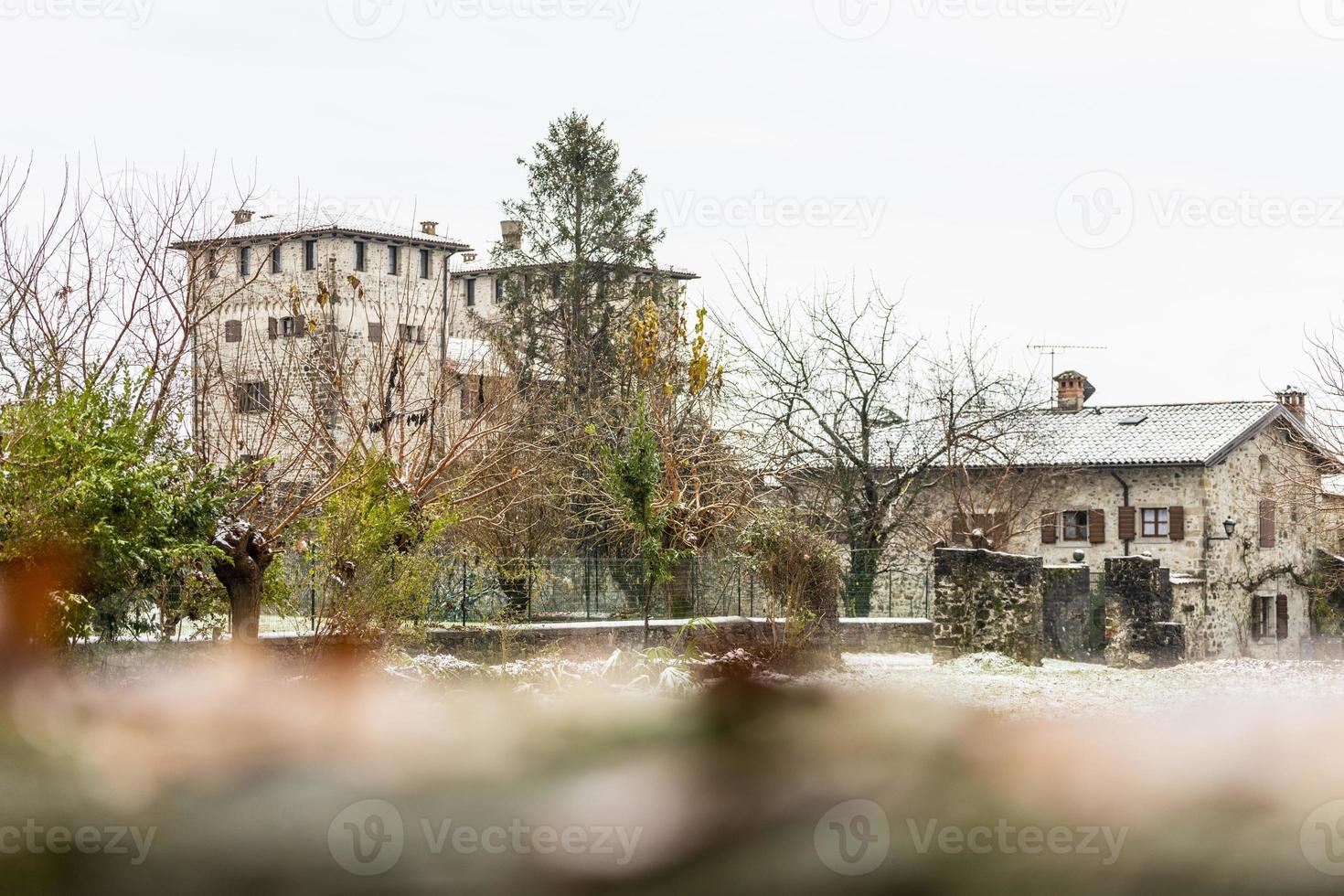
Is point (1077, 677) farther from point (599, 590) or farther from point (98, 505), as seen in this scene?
point (98, 505)

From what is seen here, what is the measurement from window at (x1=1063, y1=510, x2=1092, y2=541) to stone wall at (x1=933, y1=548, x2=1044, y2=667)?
14.0 meters

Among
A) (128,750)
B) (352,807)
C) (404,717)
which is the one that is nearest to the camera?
(352,807)

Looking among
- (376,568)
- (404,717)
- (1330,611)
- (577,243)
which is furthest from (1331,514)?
(404,717)

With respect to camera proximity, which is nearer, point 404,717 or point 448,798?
point 448,798

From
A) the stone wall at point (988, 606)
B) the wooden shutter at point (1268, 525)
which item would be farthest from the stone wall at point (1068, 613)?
the wooden shutter at point (1268, 525)

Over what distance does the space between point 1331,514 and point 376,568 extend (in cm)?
2436

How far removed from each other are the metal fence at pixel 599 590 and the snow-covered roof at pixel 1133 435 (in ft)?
34.8

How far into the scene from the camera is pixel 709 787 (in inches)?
175

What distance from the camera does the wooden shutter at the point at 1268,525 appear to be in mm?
34781

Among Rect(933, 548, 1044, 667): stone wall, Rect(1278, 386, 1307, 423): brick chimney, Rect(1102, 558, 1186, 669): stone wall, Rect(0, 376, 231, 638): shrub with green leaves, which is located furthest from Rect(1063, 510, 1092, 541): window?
Rect(0, 376, 231, 638): shrub with green leaves

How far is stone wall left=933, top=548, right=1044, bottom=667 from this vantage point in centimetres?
2075

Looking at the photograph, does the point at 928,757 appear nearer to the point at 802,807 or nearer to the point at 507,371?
the point at 802,807

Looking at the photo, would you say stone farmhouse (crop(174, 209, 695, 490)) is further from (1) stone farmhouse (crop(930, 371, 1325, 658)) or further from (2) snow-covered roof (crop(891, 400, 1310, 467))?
(1) stone farmhouse (crop(930, 371, 1325, 658))

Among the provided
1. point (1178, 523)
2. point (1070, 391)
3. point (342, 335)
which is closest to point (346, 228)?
point (342, 335)
